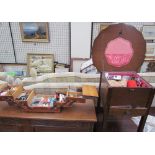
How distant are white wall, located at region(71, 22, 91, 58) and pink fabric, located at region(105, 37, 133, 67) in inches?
42.8

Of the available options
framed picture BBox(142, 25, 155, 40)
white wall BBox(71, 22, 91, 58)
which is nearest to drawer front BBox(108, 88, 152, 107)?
white wall BBox(71, 22, 91, 58)

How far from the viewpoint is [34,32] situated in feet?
7.08

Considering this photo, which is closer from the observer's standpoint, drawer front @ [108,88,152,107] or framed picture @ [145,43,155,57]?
drawer front @ [108,88,152,107]

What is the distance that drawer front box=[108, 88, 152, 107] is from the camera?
799 mm

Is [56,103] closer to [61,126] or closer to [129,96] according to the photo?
[61,126]

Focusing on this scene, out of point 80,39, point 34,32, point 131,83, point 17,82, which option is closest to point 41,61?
point 34,32

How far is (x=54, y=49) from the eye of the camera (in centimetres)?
224

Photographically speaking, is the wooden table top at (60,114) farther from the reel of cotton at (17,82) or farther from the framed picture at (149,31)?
the framed picture at (149,31)

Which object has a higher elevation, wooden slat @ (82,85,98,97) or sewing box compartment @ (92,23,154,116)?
sewing box compartment @ (92,23,154,116)

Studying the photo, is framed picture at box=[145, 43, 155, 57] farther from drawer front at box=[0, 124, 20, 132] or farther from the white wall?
drawer front at box=[0, 124, 20, 132]

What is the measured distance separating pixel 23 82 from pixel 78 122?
1.69ft

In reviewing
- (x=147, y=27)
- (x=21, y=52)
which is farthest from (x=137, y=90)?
(x=21, y=52)

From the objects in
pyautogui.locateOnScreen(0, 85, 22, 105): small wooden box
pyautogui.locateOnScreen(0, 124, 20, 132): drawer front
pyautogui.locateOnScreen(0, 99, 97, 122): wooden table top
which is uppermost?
pyautogui.locateOnScreen(0, 85, 22, 105): small wooden box
